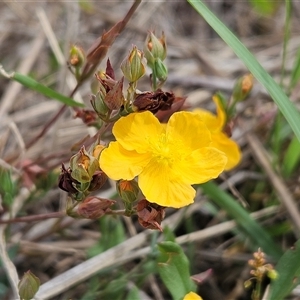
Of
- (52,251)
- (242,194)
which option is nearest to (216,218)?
(242,194)

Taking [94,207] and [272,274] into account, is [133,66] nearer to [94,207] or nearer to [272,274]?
[94,207]

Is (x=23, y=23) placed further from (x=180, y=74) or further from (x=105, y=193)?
(x=105, y=193)

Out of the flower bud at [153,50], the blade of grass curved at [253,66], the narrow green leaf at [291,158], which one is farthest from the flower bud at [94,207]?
the narrow green leaf at [291,158]

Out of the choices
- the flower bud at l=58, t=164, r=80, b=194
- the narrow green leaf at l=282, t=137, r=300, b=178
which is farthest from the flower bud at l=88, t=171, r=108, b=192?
the narrow green leaf at l=282, t=137, r=300, b=178

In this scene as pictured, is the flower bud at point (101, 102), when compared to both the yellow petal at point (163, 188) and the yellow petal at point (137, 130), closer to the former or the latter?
the yellow petal at point (137, 130)

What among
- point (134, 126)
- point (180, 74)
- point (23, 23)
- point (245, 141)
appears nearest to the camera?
point (134, 126)

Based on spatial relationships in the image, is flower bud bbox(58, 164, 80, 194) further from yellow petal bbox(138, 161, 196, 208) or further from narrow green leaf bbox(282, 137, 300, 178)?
narrow green leaf bbox(282, 137, 300, 178)

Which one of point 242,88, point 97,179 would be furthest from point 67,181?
point 242,88
